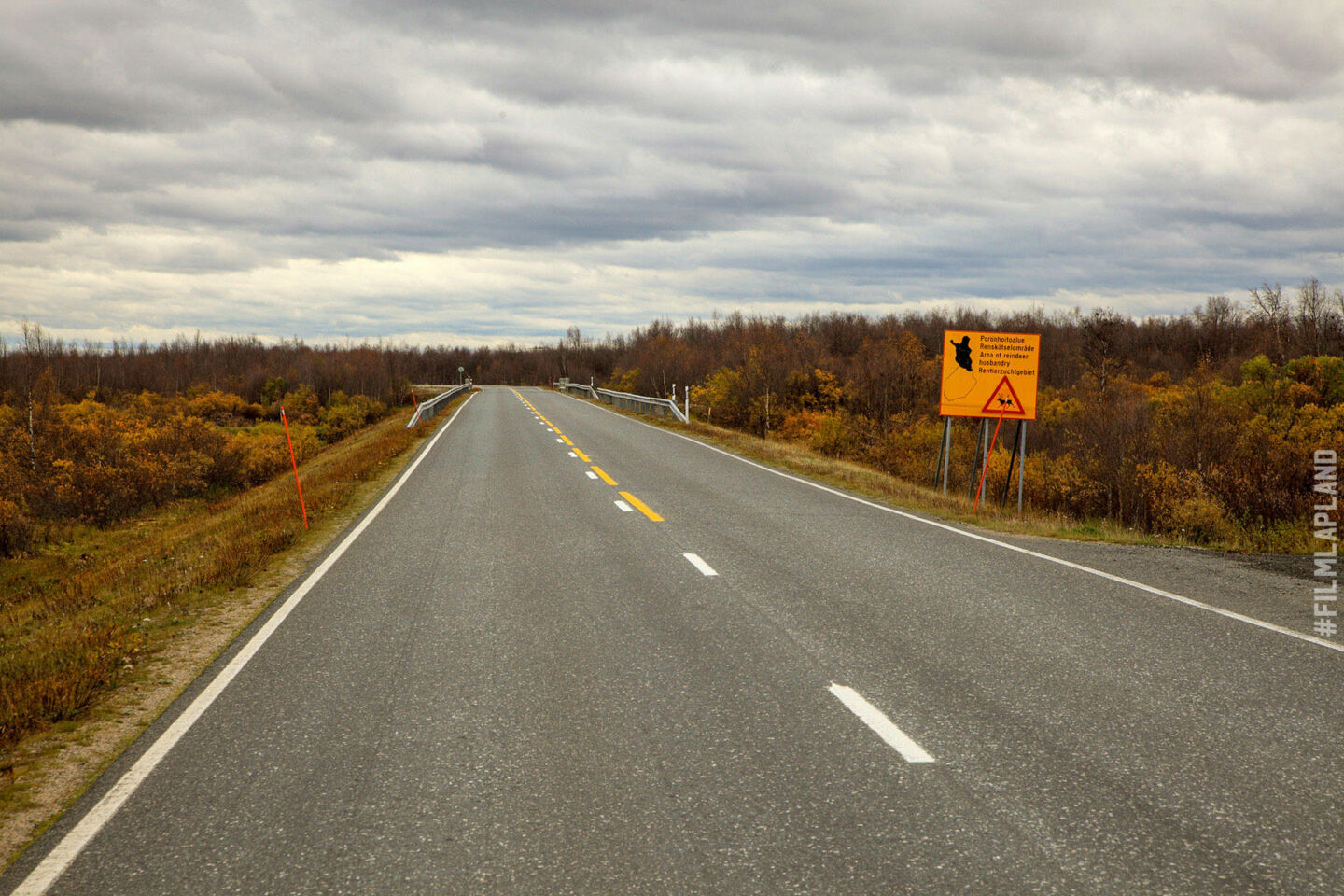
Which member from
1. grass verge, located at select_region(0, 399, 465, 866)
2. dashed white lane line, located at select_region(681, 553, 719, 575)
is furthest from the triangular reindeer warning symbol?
grass verge, located at select_region(0, 399, 465, 866)

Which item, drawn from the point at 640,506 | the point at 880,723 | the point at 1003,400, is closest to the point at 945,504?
the point at 1003,400

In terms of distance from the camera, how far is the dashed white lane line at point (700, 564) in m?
9.20

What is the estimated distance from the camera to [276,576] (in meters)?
9.65

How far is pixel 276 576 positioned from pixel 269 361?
4580 inches

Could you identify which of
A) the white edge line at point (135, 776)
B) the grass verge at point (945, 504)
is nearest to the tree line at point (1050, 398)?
the grass verge at point (945, 504)

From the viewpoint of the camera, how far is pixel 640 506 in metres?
14.3

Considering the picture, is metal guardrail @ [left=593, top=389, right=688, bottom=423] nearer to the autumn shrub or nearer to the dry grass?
the dry grass

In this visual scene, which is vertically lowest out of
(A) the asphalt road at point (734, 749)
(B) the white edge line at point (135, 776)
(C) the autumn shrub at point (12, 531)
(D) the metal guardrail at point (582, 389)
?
(C) the autumn shrub at point (12, 531)

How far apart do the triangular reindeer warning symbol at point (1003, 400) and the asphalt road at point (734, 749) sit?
28.3 feet

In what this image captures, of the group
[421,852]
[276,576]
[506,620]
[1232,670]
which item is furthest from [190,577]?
[1232,670]

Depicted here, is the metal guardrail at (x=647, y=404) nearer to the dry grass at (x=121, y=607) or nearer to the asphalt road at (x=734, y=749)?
the dry grass at (x=121, y=607)

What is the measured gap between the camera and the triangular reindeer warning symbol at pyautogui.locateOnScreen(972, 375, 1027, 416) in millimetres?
17109

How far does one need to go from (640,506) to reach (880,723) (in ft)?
31.7

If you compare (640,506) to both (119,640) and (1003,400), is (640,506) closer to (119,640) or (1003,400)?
(1003,400)
